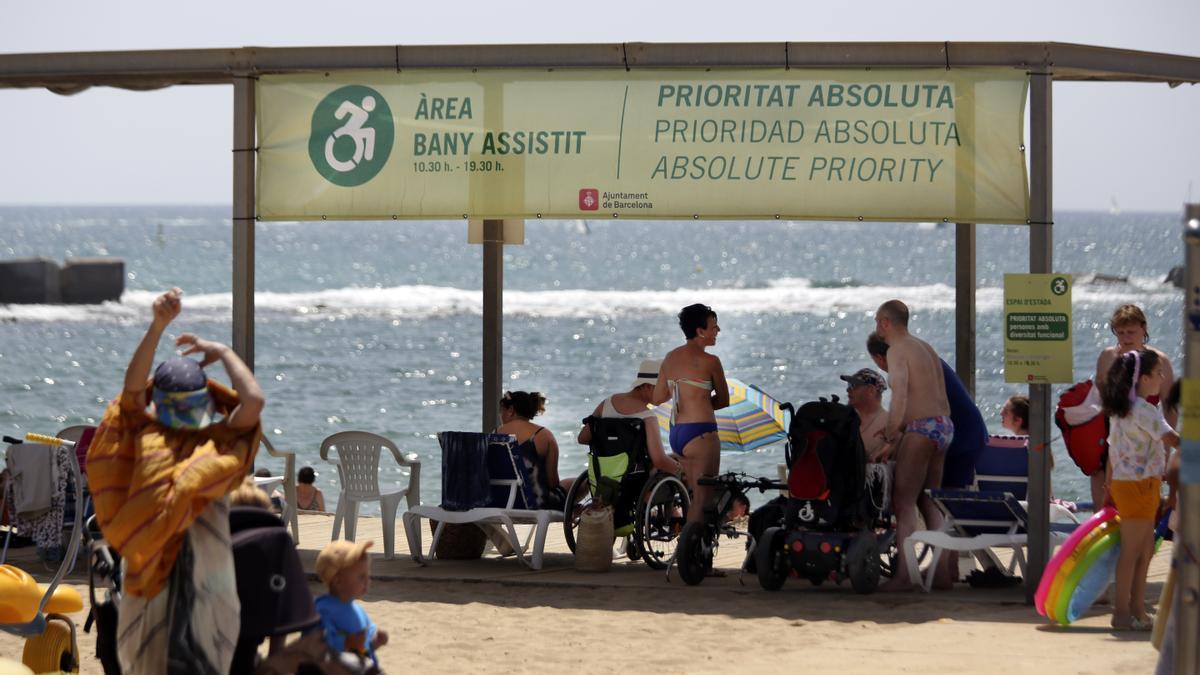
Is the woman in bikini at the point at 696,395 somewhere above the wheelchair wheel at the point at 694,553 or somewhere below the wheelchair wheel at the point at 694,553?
above

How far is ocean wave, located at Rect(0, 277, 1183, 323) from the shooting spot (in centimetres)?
5988

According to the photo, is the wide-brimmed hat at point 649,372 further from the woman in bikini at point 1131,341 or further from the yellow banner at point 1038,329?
the woman in bikini at point 1131,341

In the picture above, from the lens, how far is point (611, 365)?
4234 cm

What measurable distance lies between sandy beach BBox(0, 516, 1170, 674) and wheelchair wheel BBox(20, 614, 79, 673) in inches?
27.6

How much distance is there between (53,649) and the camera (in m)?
6.23

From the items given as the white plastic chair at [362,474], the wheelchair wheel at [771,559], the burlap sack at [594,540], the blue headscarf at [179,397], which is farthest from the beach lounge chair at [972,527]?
the blue headscarf at [179,397]

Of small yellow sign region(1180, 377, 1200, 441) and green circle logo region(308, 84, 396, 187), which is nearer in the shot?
small yellow sign region(1180, 377, 1200, 441)

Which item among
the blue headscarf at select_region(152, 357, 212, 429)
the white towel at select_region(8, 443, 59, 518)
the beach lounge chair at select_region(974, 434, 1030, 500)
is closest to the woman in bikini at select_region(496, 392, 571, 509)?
the beach lounge chair at select_region(974, 434, 1030, 500)

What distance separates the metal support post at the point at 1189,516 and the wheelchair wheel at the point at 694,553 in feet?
12.8

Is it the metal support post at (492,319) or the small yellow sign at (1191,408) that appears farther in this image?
the metal support post at (492,319)

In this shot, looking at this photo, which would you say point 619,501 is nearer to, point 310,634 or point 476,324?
point 310,634

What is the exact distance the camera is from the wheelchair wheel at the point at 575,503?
30.4 ft

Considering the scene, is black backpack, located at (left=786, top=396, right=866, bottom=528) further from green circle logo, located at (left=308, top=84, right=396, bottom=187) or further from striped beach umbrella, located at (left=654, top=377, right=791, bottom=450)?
green circle logo, located at (left=308, top=84, right=396, bottom=187)

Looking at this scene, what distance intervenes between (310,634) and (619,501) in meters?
4.19
